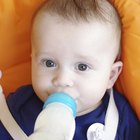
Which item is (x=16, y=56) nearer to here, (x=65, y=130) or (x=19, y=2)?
(x=19, y=2)

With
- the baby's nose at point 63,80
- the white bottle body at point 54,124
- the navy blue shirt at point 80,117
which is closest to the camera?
the white bottle body at point 54,124

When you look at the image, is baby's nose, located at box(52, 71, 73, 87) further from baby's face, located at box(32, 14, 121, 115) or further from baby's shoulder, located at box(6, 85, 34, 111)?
baby's shoulder, located at box(6, 85, 34, 111)

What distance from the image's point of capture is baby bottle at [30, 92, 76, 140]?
30.0 inches

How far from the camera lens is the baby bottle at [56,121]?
0.76 meters

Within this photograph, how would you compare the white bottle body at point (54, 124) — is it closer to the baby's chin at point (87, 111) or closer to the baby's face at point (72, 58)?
the baby's face at point (72, 58)

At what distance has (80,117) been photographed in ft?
3.51

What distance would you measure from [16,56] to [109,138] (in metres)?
0.35

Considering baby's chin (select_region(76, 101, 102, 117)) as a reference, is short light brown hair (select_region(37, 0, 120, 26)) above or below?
above

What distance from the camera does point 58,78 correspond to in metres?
0.94

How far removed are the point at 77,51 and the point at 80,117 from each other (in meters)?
0.20

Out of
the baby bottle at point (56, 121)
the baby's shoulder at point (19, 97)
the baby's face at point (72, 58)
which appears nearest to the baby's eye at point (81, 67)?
the baby's face at point (72, 58)

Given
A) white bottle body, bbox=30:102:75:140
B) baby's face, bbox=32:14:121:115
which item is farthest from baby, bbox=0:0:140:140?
white bottle body, bbox=30:102:75:140

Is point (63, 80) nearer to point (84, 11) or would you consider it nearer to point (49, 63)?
point (49, 63)

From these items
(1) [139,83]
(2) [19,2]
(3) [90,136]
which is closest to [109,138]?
(3) [90,136]
